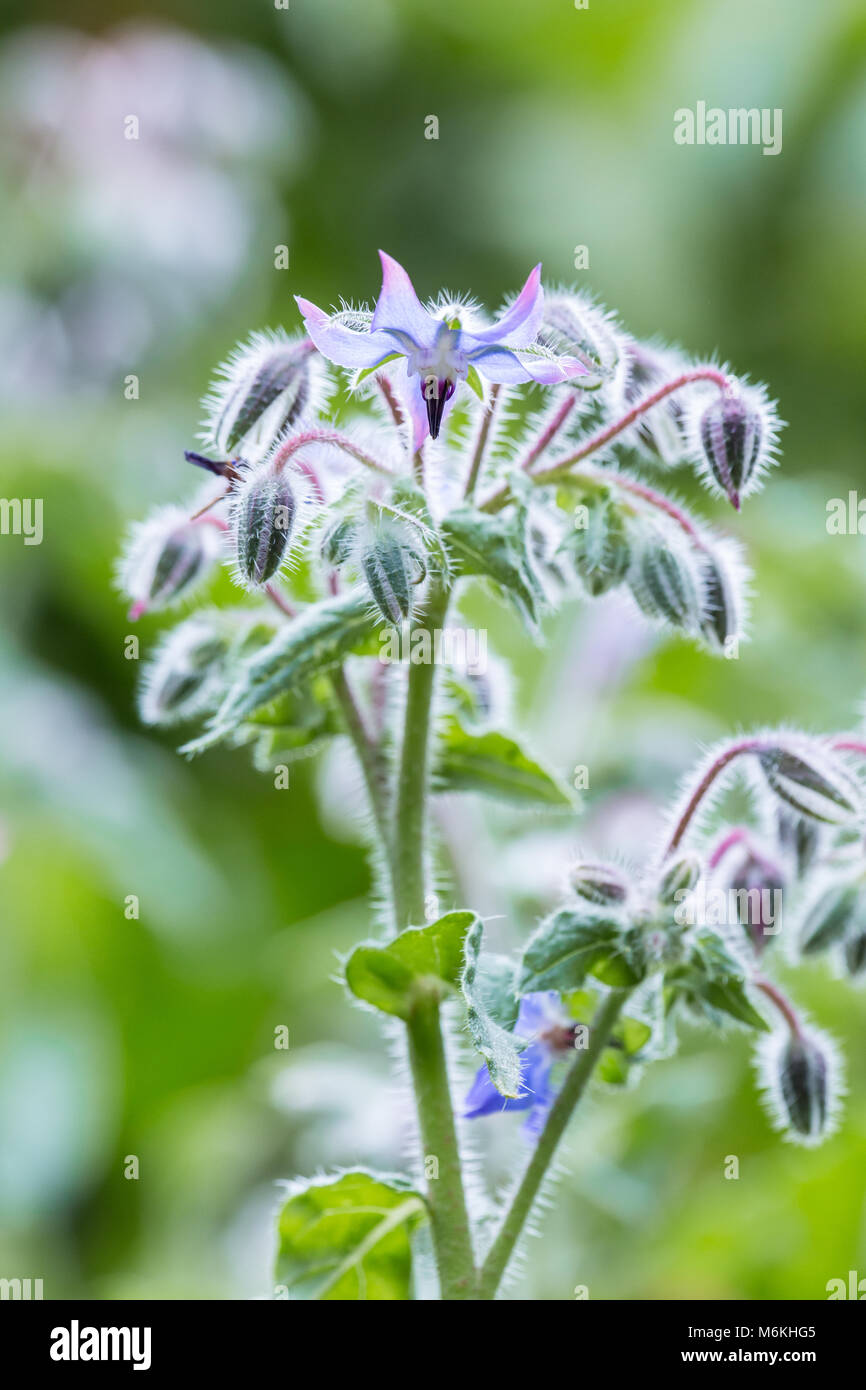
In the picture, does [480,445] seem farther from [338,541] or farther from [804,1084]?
[804,1084]

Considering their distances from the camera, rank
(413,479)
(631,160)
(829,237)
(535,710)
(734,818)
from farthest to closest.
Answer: (631,160) → (829,237) → (535,710) → (734,818) → (413,479)

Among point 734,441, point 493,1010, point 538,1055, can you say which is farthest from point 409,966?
point 734,441

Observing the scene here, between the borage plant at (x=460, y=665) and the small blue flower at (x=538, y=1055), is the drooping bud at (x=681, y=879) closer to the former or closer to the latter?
the borage plant at (x=460, y=665)

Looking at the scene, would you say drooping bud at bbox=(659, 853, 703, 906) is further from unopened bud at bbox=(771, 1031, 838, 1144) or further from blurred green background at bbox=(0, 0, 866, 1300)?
blurred green background at bbox=(0, 0, 866, 1300)

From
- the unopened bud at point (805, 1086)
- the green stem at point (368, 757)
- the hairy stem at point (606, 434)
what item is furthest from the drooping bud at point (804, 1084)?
the hairy stem at point (606, 434)

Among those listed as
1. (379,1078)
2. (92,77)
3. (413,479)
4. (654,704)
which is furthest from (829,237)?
(413,479)

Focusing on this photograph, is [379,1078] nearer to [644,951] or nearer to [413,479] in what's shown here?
[644,951]

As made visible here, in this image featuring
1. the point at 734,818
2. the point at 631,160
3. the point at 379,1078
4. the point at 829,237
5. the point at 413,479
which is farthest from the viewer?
the point at 631,160

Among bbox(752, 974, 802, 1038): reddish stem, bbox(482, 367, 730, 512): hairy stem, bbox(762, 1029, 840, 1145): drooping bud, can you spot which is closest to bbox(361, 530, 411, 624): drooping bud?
bbox(482, 367, 730, 512): hairy stem
